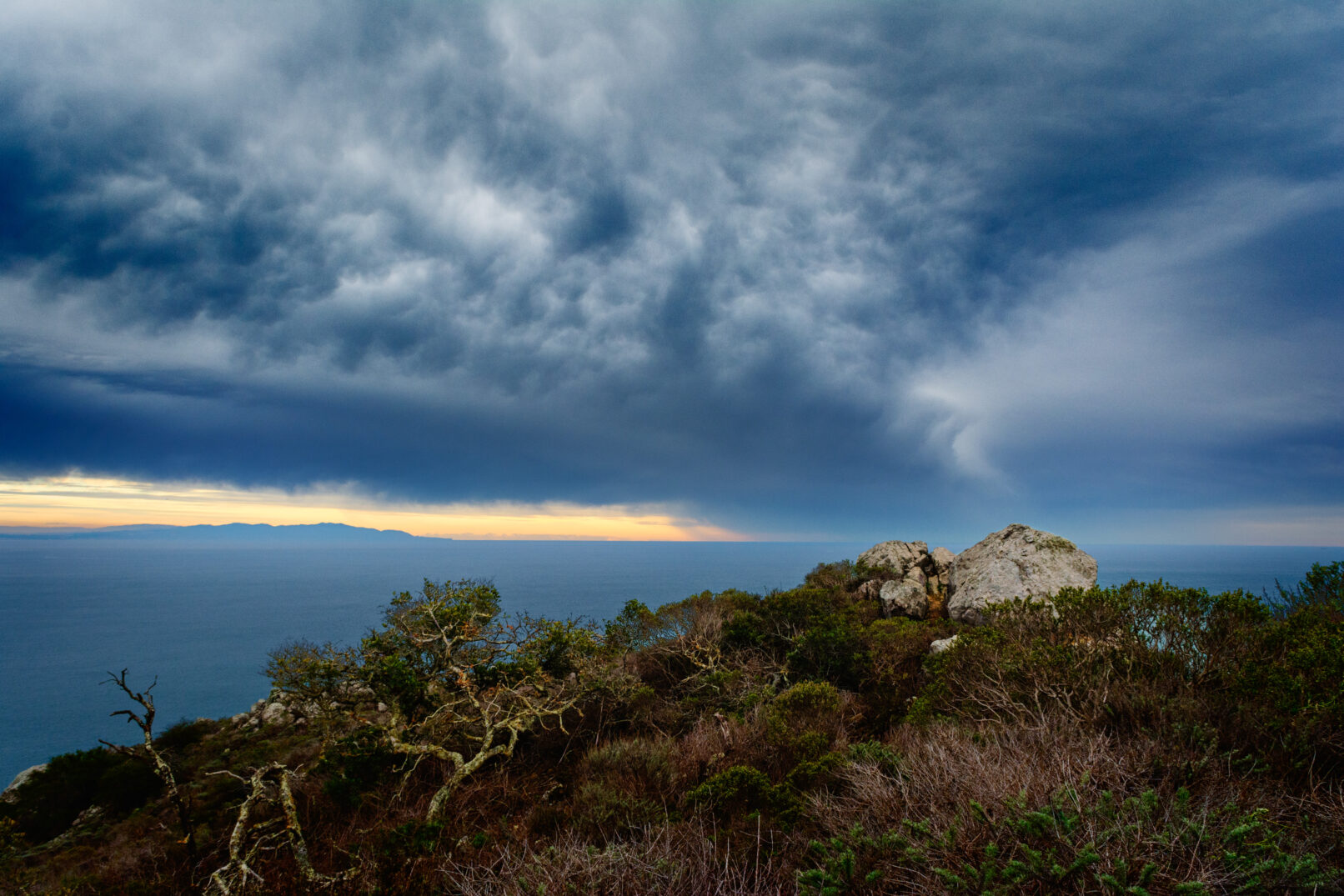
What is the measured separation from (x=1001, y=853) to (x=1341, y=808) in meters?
3.15

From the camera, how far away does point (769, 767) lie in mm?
9570

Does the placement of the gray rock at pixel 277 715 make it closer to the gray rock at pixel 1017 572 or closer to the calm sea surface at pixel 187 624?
the calm sea surface at pixel 187 624

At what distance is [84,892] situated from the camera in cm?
784

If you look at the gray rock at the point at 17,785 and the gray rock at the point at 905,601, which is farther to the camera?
the gray rock at the point at 905,601

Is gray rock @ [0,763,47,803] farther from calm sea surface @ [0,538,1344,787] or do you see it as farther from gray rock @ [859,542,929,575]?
gray rock @ [859,542,929,575]

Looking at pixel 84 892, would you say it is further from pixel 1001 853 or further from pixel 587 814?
pixel 1001 853

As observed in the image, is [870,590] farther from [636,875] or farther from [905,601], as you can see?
[636,875]

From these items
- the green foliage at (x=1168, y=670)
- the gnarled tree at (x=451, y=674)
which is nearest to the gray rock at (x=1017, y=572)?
the green foliage at (x=1168, y=670)

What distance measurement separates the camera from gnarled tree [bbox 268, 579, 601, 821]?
1084 cm

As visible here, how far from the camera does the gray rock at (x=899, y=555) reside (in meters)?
22.9

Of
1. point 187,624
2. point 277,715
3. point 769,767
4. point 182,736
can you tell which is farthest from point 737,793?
point 187,624

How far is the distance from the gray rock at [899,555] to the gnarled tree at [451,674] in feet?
48.1

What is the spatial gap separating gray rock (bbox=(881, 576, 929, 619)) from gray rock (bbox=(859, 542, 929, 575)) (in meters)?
2.84

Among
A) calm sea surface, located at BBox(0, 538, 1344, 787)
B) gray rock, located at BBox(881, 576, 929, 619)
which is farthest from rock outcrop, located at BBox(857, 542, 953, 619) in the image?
calm sea surface, located at BBox(0, 538, 1344, 787)
